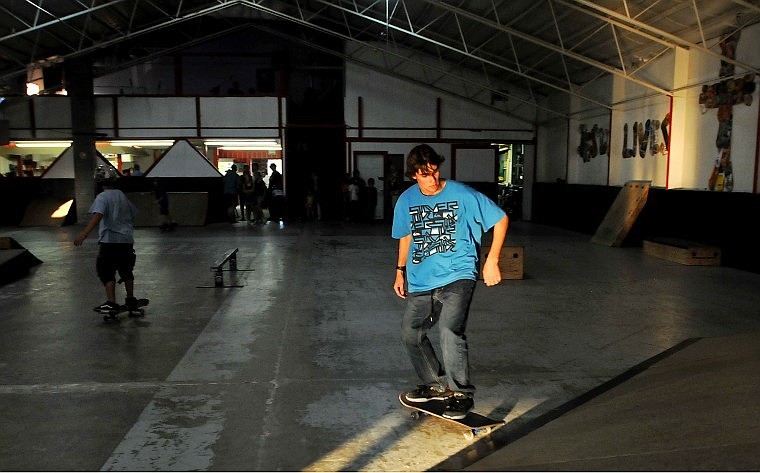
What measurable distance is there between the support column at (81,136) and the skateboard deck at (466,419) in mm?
19458

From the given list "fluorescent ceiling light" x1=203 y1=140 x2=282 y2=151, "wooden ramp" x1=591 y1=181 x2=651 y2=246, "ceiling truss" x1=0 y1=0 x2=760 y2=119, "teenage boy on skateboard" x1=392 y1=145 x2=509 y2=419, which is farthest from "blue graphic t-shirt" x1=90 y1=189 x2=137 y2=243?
"fluorescent ceiling light" x1=203 y1=140 x2=282 y2=151

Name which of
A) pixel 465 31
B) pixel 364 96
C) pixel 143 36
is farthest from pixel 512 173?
pixel 143 36

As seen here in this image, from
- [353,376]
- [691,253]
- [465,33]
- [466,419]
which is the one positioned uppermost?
[465,33]

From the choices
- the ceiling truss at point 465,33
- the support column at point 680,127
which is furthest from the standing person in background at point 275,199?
the support column at point 680,127

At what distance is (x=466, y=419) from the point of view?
3.96 m

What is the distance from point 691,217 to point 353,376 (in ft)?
33.8

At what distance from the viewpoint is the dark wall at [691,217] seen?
11.0 meters

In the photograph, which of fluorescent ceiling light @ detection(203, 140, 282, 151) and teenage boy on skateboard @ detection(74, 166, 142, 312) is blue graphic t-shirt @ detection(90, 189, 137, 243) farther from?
fluorescent ceiling light @ detection(203, 140, 282, 151)

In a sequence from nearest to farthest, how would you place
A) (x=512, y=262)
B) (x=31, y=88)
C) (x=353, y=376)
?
(x=353, y=376)
(x=512, y=262)
(x=31, y=88)

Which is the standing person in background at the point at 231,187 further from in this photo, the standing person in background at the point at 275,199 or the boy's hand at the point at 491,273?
the boy's hand at the point at 491,273

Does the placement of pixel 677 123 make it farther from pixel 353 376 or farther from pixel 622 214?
pixel 353 376

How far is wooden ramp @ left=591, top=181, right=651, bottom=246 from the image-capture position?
14.4 m

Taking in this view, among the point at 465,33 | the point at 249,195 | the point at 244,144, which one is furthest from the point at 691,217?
the point at 244,144

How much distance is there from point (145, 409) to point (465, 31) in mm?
16346
